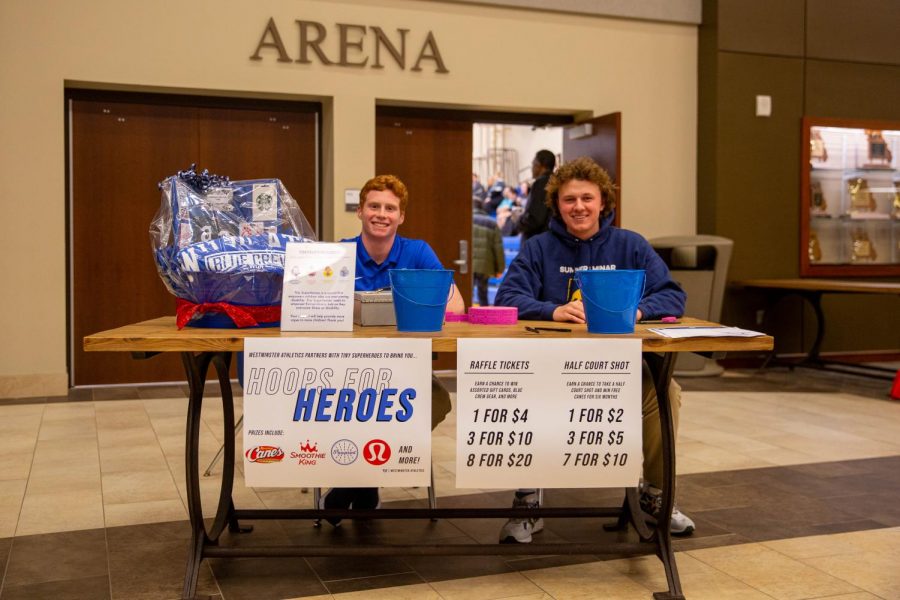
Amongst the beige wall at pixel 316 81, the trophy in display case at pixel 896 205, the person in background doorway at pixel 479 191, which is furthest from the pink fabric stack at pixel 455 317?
the person in background doorway at pixel 479 191

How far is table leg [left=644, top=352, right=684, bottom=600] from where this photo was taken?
2457 millimetres

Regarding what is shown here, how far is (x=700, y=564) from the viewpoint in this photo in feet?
8.81

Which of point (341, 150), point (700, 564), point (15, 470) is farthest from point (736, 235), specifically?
point (15, 470)

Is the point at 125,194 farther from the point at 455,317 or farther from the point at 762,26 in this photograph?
the point at 762,26

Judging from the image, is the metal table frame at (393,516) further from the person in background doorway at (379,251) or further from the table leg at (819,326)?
the table leg at (819,326)

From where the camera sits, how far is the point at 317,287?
2330 millimetres

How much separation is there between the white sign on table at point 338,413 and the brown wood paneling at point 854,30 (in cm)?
642

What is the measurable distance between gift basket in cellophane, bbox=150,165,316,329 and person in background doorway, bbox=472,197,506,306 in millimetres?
5722

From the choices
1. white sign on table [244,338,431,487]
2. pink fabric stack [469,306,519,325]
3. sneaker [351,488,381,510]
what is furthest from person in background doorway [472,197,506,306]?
white sign on table [244,338,431,487]

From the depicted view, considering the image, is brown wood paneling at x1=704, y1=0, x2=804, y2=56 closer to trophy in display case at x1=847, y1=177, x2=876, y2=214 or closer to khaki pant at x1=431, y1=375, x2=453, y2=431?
trophy in display case at x1=847, y1=177, x2=876, y2=214

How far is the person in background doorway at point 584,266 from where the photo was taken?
288 centimetres

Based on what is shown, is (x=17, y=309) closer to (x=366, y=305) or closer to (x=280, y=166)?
(x=280, y=166)

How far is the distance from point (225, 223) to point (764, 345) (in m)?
1.48

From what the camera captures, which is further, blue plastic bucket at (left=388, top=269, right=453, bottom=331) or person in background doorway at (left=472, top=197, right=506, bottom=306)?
person in background doorway at (left=472, top=197, right=506, bottom=306)
